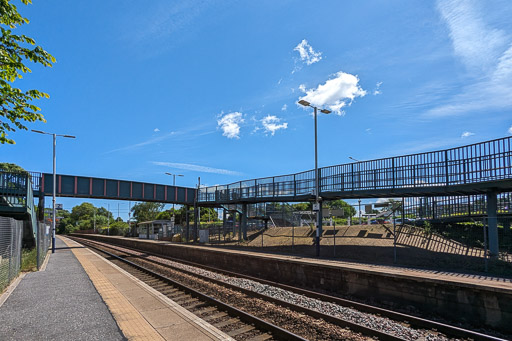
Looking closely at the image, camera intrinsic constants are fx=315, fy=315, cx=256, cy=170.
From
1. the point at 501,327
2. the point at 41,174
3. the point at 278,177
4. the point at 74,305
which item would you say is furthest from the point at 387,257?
the point at 41,174

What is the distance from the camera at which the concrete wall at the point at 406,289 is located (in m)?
8.30

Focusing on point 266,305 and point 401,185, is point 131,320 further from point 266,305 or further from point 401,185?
point 401,185

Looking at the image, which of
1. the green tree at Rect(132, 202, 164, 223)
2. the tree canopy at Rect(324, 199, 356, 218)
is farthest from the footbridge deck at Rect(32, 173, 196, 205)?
the green tree at Rect(132, 202, 164, 223)

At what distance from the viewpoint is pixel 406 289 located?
10188 millimetres

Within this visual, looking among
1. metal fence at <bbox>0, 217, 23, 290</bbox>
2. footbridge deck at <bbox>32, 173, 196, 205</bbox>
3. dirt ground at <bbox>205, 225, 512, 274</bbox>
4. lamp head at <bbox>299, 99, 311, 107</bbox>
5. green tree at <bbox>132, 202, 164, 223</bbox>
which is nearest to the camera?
metal fence at <bbox>0, 217, 23, 290</bbox>

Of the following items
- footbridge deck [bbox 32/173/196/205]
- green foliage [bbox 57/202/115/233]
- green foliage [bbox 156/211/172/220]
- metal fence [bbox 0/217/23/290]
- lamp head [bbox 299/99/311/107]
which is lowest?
Answer: green foliage [bbox 57/202/115/233]

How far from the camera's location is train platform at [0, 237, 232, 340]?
6461 mm

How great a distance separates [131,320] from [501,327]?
926 cm

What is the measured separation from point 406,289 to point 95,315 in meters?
9.14

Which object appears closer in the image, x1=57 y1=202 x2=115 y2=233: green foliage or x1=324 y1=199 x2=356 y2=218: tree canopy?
x1=324 y1=199 x2=356 y2=218: tree canopy

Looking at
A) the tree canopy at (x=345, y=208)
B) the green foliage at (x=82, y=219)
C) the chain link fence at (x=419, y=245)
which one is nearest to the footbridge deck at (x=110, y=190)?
the chain link fence at (x=419, y=245)

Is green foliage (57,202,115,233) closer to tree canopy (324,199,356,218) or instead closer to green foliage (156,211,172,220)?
green foliage (156,211,172,220)

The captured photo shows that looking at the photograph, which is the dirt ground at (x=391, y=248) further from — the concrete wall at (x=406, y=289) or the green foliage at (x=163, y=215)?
the green foliage at (x=163, y=215)

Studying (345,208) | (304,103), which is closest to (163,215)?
(345,208)
